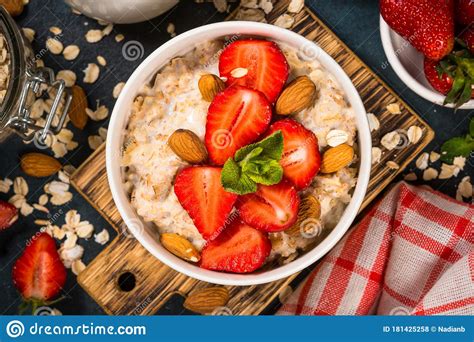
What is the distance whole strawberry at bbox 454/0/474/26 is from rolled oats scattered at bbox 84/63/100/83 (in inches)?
23.7

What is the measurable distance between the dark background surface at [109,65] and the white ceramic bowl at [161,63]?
0.21 m

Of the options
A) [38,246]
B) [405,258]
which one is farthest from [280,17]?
[38,246]

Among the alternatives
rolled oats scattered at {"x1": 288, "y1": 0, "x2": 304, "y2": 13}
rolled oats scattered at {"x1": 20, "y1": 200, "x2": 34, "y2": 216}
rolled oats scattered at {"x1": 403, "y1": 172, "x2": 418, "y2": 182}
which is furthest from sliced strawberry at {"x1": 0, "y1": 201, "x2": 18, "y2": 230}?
rolled oats scattered at {"x1": 403, "y1": 172, "x2": 418, "y2": 182}

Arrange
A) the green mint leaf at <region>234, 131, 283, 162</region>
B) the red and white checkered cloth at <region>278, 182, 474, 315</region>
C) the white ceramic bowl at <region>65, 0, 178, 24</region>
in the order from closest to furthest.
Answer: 1. the green mint leaf at <region>234, 131, 283, 162</region>
2. the white ceramic bowl at <region>65, 0, 178, 24</region>
3. the red and white checkered cloth at <region>278, 182, 474, 315</region>

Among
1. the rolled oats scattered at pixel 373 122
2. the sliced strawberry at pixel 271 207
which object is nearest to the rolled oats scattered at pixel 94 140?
the sliced strawberry at pixel 271 207

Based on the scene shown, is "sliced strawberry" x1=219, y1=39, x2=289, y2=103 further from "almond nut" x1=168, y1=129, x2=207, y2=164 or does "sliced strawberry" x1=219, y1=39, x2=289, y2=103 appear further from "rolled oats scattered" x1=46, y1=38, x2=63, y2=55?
"rolled oats scattered" x1=46, y1=38, x2=63, y2=55

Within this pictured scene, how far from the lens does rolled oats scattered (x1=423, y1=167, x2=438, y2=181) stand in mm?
1151

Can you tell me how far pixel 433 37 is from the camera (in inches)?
37.5

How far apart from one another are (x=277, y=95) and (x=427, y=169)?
0.40 m

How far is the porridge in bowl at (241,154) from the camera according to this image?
0.85m

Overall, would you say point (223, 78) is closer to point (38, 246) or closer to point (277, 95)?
point (277, 95)

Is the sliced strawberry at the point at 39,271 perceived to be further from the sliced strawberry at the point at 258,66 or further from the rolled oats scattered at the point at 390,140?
the rolled oats scattered at the point at 390,140

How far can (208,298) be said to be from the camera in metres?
1.04

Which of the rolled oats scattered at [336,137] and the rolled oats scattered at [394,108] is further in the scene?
the rolled oats scattered at [394,108]
